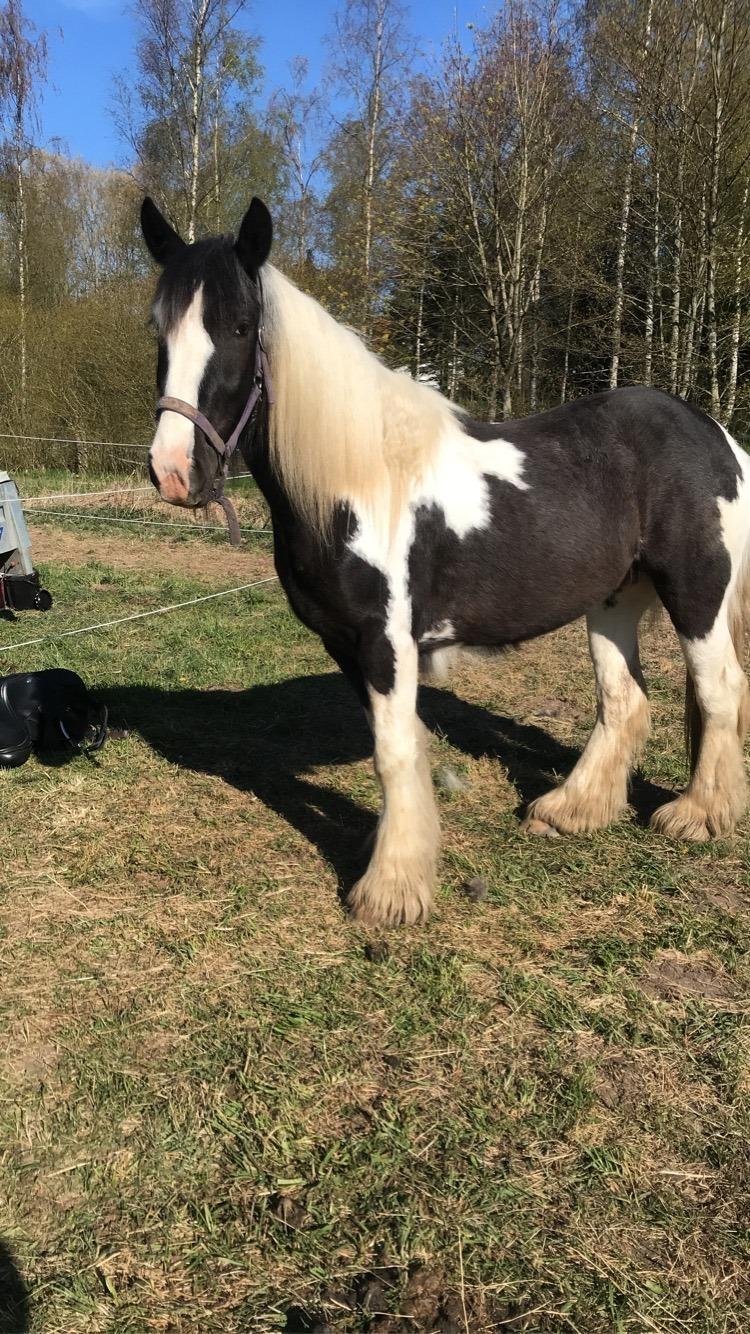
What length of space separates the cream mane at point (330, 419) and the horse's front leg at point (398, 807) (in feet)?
1.72

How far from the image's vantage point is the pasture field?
5.45 feet

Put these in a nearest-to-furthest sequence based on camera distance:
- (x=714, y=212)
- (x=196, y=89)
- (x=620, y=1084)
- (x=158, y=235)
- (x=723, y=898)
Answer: (x=620, y=1084) < (x=158, y=235) < (x=723, y=898) < (x=714, y=212) < (x=196, y=89)

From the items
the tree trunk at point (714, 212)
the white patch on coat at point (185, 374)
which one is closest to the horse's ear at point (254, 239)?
the white patch on coat at point (185, 374)

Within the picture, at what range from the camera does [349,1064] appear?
223cm

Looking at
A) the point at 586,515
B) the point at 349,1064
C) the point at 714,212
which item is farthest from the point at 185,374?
→ the point at 714,212

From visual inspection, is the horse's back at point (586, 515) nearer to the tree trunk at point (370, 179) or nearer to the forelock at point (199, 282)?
the forelock at point (199, 282)

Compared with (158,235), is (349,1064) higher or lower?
lower

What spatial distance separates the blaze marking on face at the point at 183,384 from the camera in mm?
2322

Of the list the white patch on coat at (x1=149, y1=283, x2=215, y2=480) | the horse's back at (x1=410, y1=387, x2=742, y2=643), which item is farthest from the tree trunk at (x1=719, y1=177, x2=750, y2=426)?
the white patch on coat at (x1=149, y1=283, x2=215, y2=480)

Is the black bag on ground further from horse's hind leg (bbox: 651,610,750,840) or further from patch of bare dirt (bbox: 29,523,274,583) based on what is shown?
patch of bare dirt (bbox: 29,523,274,583)

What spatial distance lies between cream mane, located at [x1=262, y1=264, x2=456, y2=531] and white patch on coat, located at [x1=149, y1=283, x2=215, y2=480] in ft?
0.79

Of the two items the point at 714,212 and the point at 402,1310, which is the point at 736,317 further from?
the point at 402,1310

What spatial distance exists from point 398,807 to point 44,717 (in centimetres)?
208

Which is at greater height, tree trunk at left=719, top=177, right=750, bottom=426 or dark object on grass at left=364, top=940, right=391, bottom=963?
tree trunk at left=719, top=177, right=750, bottom=426
